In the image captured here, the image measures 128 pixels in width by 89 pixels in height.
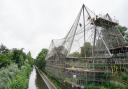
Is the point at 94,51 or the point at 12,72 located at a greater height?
the point at 94,51

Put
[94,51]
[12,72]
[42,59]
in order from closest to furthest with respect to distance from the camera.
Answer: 1. [94,51]
2. [12,72]
3. [42,59]

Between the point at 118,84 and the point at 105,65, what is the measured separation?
3269mm

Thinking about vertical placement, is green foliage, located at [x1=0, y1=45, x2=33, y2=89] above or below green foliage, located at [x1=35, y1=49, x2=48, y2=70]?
below

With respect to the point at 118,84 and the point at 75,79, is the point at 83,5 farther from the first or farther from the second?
the point at 118,84

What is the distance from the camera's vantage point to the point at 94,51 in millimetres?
26688

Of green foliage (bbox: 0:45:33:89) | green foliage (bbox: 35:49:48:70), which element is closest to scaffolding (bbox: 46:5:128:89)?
green foliage (bbox: 0:45:33:89)

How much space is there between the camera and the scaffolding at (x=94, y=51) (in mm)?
24359

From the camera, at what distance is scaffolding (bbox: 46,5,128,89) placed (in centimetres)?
2436

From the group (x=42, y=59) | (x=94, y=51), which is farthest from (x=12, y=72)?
(x=42, y=59)

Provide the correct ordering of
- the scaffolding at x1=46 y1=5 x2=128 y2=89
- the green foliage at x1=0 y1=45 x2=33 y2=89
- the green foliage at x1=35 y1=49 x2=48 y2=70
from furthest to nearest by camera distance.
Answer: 1. the green foliage at x1=35 y1=49 x2=48 y2=70
2. the green foliage at x1=0 y1=45 x2=33 y2=89
3. the scaffolding at x1=46 y1=5 x2=128 y2=89

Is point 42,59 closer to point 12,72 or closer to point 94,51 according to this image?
point 12,72

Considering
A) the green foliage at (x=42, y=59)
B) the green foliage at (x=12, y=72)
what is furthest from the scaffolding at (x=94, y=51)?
the green foliage at (x=42, y=59)

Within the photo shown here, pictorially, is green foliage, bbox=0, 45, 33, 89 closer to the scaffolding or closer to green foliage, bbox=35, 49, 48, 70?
the scaffolding

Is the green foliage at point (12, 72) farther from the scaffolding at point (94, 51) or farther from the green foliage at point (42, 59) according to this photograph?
the green foliage at point (42, 59)
